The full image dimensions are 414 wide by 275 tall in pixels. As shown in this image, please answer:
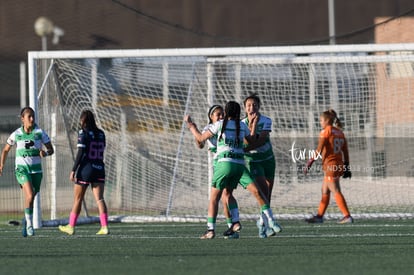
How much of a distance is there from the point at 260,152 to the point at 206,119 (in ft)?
16.2

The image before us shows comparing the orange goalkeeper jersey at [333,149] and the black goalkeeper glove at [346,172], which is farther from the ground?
the orange goalkeeper jersey at [333,149]

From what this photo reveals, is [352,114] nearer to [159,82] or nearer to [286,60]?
[286,60]

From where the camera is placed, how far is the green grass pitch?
1059cm

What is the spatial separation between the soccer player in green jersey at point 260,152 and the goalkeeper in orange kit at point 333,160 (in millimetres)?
1909

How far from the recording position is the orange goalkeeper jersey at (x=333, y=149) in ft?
55.7

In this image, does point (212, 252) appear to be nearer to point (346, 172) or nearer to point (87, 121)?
point (87, 121)

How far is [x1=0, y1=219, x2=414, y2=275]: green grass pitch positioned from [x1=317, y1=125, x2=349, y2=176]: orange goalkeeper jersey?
1.06 m

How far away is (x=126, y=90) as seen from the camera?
19.7m

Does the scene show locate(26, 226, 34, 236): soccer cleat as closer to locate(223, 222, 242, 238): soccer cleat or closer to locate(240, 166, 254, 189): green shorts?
locate(223, 222, 242, 238): soccer cleat

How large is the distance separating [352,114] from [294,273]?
425 inches

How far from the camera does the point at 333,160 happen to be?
17047 mm

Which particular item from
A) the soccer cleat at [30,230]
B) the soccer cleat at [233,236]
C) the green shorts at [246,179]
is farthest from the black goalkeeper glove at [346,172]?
the soccer cleat at [30,230]

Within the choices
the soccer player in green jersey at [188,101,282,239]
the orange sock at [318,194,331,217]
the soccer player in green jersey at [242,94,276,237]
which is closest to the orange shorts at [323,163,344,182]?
the orange sock at [318,194,331,217]

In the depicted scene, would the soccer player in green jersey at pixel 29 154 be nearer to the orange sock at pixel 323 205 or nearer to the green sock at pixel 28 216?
the green sock at pixel 28 216
